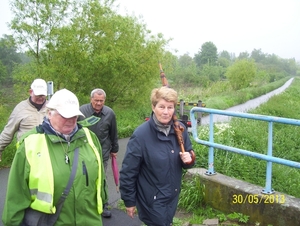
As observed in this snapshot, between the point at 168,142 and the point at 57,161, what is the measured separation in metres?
0.93

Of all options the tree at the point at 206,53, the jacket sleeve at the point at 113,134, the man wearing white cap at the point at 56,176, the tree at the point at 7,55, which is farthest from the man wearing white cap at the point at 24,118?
the tree at the point at 206,53

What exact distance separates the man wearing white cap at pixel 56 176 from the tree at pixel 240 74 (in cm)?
3506

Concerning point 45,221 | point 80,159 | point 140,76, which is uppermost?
point 140,76

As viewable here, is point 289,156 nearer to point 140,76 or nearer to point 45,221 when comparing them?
Result: point 140,76

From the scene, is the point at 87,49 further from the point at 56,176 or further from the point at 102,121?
the point at 56,176

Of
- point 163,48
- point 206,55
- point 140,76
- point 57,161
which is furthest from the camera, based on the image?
point 206,55

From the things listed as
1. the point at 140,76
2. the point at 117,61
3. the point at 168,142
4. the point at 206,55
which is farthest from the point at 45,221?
the point at 206,55

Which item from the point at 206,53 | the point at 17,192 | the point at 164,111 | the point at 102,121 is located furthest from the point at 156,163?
the point at 206,53

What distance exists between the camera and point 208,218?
378 cm

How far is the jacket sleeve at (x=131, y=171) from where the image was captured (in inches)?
98.6

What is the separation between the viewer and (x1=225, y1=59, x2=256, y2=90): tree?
3578cm

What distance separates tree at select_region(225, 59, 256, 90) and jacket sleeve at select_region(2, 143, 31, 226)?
35.4 metres

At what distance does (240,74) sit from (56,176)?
1419 inches

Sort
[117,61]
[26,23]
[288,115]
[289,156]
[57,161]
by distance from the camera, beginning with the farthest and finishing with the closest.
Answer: [288,115]
[117,61]
[26,23]
[289,156]
[57,161]
